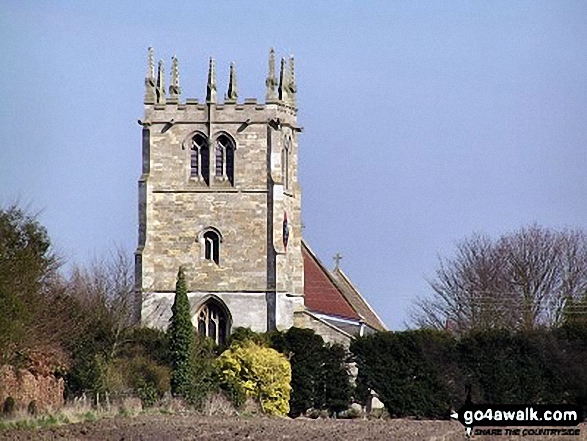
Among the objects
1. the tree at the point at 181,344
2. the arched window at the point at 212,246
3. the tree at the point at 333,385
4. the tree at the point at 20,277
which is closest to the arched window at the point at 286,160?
the arched window at the point at 212,246

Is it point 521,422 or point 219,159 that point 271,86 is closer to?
point 219,159

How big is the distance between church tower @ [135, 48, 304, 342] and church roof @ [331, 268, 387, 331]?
44.7 ft

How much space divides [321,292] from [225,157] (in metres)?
11.1

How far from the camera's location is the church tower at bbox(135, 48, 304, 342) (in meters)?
75.6

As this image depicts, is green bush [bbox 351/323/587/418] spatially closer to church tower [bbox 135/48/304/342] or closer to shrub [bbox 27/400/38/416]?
church tower [bbox 135/48/304/342]

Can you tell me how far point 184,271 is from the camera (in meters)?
75.7

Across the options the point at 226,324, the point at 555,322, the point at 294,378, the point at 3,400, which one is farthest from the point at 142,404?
the point at 555,322

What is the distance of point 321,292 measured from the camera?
85375 mm

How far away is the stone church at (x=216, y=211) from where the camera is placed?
2975 inches

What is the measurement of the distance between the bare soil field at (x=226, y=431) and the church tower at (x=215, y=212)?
29.1 meters

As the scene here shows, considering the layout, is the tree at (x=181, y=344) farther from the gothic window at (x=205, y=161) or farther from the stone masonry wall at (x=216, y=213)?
the gothic window at (x=205, y=161)

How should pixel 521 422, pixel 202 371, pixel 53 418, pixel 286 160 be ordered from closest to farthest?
pixel 521 422 < pixel 53 418 < pixel 202 371 < pixel 286 160

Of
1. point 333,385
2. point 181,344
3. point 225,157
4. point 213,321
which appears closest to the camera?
point 181,344

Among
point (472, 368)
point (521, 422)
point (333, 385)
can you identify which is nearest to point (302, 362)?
point (333, 385)
